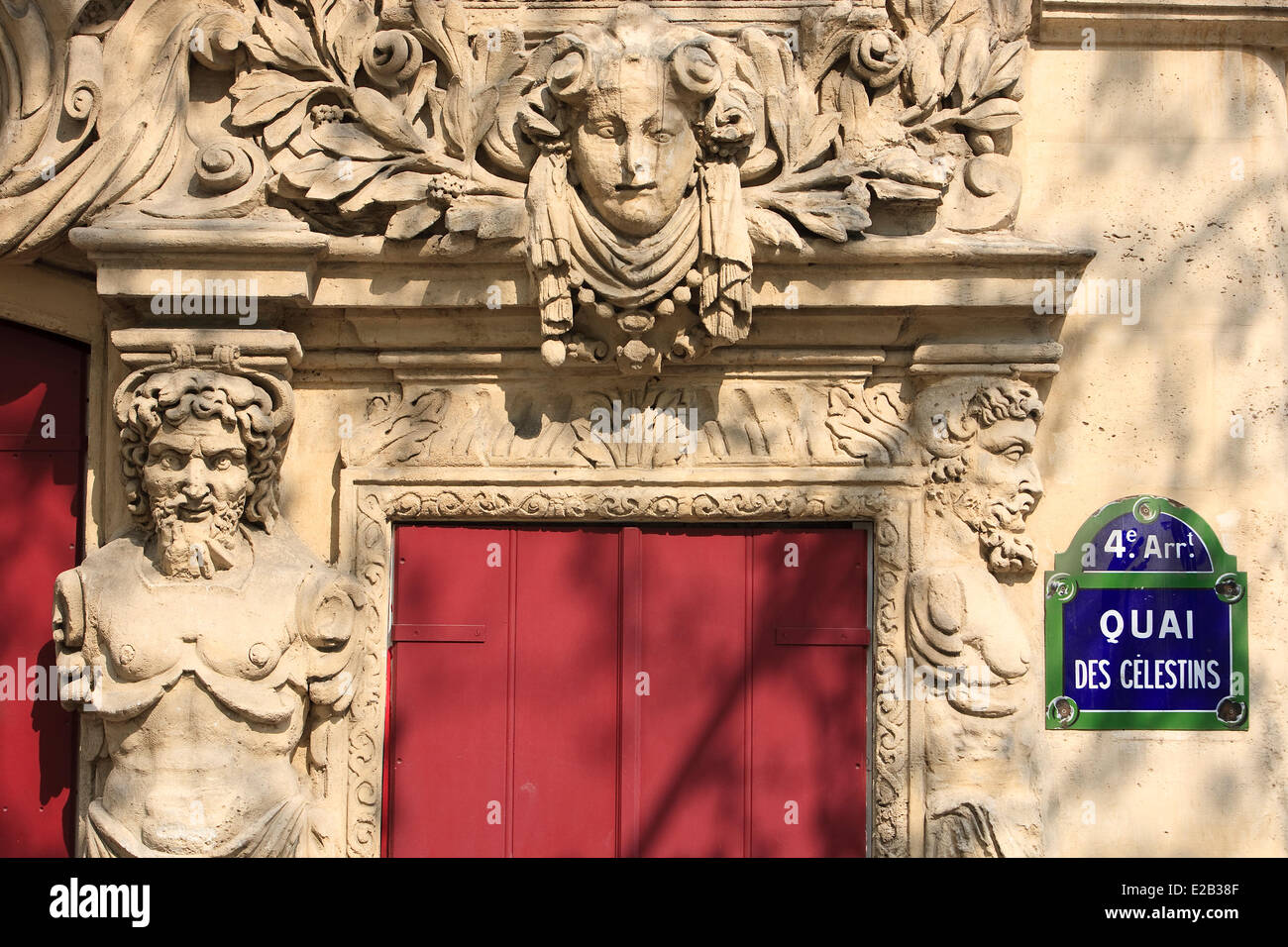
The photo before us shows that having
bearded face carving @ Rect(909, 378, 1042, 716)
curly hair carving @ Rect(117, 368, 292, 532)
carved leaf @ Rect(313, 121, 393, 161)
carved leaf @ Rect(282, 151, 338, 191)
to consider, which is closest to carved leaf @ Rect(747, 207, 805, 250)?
bearded face carving @ Rect(909, 378, 1042, 716)

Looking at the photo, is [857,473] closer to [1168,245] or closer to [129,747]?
[1168,245]

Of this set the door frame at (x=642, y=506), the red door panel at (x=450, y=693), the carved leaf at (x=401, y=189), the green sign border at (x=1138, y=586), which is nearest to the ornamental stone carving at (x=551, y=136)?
the carved leaf at (x=401, y=189)

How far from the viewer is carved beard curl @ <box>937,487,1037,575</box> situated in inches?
173

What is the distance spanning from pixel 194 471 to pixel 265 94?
1.15 metres

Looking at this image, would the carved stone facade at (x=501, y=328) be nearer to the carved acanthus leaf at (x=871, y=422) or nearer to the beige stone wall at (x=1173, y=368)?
the carved acanthus leaf at (x=871, y=422)

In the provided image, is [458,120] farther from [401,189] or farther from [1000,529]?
[1000,529]

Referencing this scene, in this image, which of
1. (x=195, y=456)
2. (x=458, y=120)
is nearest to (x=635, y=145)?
(x=458, y=120)

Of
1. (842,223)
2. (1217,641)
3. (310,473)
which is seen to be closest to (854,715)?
(1217,641)

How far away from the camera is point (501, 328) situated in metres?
4.50

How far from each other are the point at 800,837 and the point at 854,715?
1.30ft

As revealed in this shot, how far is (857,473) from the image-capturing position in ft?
14.7

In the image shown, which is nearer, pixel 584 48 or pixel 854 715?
pixel 584 48

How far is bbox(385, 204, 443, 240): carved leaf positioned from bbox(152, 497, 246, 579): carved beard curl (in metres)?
0.90

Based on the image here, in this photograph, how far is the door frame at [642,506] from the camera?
444 centimetres
